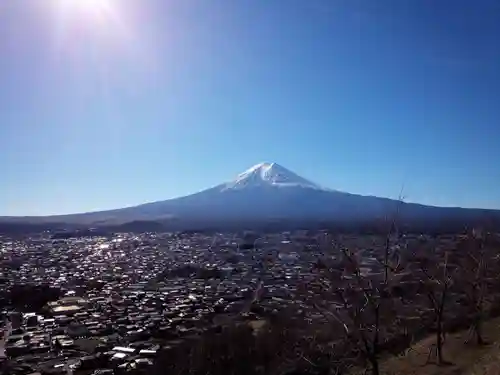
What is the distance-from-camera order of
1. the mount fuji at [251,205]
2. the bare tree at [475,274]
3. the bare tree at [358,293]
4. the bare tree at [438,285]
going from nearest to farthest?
the bare tree at [358,293], the bare tree at [438,285], the bare tree at [475,274], the mount fuji at [251,205]

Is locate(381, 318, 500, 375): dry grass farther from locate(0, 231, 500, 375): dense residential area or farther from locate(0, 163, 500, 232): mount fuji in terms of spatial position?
locate(0, 163, 500, 232): mount fuji

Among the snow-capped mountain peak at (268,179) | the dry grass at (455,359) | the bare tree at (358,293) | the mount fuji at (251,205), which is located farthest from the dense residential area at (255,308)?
the snow-capped mountain peak at (268,179)

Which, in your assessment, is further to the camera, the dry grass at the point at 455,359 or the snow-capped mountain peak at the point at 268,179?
the snow-capped mountain peak at the point at 268,179

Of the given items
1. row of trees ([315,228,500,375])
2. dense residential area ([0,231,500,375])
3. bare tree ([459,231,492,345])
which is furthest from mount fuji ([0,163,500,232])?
bare tree ([459,231,492,345])

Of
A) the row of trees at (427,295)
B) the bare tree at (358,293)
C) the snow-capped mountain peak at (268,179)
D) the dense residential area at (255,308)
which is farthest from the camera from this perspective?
the snow-capped mountain peak at (268,179)

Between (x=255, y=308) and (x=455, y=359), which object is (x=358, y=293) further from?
(x=255, y=308)

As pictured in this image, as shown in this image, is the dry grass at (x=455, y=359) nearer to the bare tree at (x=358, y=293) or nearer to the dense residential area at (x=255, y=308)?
the dense residential area at (x=255, y=308)

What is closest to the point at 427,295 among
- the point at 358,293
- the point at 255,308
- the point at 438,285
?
the point at 438,285
